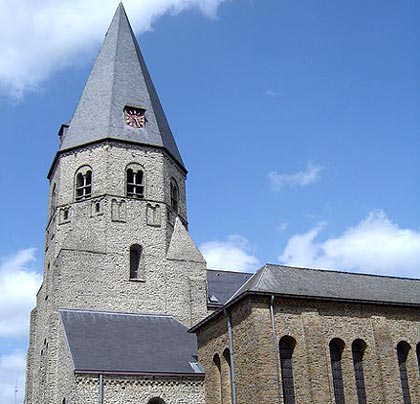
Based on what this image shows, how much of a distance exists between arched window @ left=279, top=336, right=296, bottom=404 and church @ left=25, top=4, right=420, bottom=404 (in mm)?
38

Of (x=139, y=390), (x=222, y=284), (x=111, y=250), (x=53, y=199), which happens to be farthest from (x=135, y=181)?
(x=139, y=390)

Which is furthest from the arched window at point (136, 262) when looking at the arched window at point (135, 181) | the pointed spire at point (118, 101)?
the pointed spire at point (118, 101)

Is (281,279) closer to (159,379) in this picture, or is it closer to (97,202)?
(159,379)

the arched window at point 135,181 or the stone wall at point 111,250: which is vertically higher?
the arched window at point 135,181

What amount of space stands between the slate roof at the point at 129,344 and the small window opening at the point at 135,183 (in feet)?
21.4

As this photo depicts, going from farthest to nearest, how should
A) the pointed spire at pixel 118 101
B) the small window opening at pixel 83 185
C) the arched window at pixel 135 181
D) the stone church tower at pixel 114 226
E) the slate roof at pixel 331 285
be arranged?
the pointed spire at pixel 118 101 < the arched window at pixel 135 181 < the small window opening at pixel 83 185 < the stone church tower at pixel 114 226 < the slate roof at pixel 331 285

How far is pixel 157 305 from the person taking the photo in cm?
2880

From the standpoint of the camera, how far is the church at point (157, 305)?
2000 centimetres

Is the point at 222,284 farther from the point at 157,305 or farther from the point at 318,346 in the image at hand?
the point at 318,346

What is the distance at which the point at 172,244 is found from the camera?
30.8 metres

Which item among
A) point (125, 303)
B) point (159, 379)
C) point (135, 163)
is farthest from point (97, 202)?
point (159, 379)

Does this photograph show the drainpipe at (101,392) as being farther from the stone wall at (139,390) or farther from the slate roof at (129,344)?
the slate roof at (129,344)

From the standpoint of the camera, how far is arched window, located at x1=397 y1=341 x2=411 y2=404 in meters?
20.8

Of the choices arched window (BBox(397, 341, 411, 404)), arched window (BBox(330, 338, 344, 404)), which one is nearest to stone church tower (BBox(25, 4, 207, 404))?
arched window (BBox(330, 338, 344, 404))
